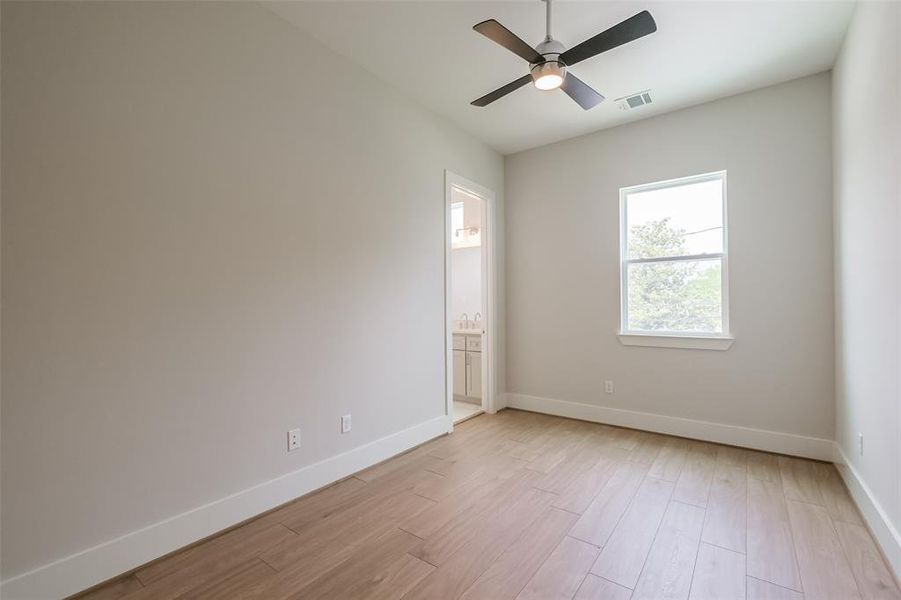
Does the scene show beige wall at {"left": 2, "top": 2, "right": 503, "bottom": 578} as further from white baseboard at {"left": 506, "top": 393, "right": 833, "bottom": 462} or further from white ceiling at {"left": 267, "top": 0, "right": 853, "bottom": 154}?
white baseboard at {"left": 506, "top": 393, "right": 833, "bottom": 462}

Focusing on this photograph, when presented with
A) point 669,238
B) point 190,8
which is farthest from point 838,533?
point 190,8

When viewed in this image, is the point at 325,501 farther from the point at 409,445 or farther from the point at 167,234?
the point at 167,234

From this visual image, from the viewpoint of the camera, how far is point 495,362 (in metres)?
4.53

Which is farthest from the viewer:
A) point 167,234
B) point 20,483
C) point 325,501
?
point 325,501

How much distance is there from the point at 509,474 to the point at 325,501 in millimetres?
1248

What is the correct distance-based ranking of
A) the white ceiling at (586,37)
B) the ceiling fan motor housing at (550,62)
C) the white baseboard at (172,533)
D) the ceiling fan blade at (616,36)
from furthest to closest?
the white ceiling at (586,37) < the ceiling fan motor housing at (550,62) < the ceiling fan blade at (616,36) < the white baseboard at (172,533)

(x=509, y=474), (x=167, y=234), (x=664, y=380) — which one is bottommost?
(x=509, y=474)

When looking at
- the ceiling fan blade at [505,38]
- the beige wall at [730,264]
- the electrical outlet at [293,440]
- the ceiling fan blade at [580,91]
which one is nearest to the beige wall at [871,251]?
the beige wall at [730,264]

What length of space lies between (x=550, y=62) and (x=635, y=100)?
5.24ft

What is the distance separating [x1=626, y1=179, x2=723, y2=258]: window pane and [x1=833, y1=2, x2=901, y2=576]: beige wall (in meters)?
0.79

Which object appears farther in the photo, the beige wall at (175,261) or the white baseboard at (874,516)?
the white baseboard at (874,516)

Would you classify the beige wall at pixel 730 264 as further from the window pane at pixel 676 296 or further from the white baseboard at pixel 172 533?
the white baseboard at pixel 172 533

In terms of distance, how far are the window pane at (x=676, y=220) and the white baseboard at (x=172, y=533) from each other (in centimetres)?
308

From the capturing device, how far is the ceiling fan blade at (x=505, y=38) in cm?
199
